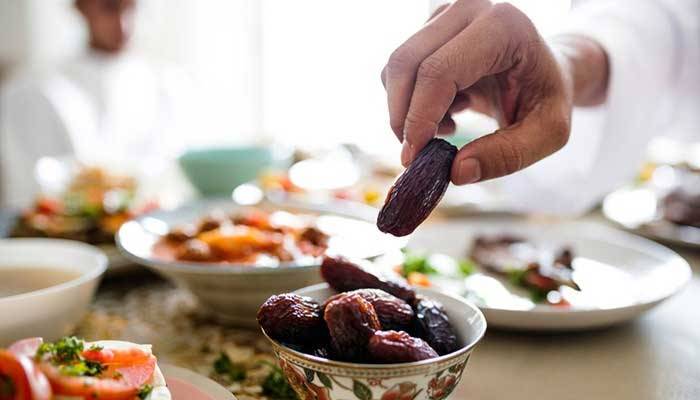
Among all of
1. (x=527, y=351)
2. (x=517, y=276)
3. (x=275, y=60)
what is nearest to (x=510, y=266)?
(x=517, y=276)

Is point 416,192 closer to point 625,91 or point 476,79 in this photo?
point 476,79

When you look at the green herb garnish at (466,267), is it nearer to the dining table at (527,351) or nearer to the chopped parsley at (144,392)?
the dining table at (527,351)

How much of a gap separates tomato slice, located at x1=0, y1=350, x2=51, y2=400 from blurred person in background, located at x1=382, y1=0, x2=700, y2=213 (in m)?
0.45

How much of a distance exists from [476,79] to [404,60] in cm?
9

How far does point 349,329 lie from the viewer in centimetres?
60

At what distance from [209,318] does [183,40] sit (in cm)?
399

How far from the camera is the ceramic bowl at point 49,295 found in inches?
29.6

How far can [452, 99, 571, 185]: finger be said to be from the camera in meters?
0.72

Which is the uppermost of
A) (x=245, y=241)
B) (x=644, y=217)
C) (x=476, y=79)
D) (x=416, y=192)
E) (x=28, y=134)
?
(x=476, y=79)

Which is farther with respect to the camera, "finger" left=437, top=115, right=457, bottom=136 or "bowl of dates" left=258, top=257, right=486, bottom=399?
"finger" left=437, top=115, right=457, bottom=136

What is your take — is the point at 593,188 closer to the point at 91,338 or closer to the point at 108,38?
the point at 91,338

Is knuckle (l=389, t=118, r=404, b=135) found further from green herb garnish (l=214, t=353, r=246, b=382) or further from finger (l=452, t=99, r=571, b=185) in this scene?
green herb garnish (l=214, t=353, r=246, b=382)

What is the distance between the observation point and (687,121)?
1.42 m

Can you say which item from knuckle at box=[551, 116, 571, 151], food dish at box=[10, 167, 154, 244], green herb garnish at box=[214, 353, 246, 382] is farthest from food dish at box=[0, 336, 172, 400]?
food dish at box=[10, 167, 154, 244]
